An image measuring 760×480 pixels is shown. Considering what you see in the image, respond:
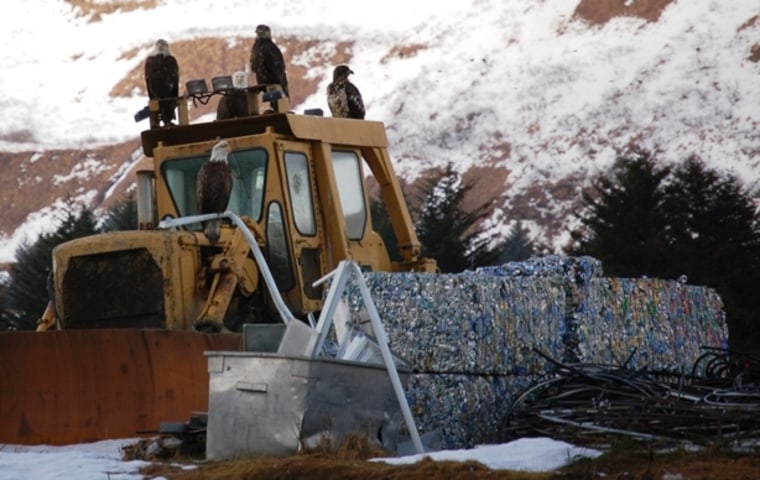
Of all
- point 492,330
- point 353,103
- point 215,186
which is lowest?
point 492,330

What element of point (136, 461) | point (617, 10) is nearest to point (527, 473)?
point (136, 461)

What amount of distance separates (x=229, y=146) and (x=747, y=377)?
5418mm

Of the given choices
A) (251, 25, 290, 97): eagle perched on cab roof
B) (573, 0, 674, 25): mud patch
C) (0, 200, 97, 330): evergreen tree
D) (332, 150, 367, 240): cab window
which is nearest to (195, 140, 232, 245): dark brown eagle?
(332, 150, 367, 240): cab window

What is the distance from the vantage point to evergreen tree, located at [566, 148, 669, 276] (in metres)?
33.5

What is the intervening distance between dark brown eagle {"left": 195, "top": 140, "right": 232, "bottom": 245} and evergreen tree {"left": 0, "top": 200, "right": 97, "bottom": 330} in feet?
58.3

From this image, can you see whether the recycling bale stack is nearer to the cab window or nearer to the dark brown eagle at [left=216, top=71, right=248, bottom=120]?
the cab window

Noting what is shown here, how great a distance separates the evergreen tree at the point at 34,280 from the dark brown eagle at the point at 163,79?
50.7ft

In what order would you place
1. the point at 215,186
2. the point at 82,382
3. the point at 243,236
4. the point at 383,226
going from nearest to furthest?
the point at 82,382
the point at 215,186
the point at 243,236
the point at 383,226

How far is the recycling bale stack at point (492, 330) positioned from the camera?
1385 cm

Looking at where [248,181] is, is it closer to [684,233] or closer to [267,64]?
[267,64]

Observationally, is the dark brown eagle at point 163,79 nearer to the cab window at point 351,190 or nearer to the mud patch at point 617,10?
the cab window at point 351,190

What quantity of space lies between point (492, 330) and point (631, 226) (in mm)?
21454

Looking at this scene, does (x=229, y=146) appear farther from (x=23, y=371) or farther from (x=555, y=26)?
(x=555, y=26)

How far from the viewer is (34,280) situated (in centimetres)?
3803
